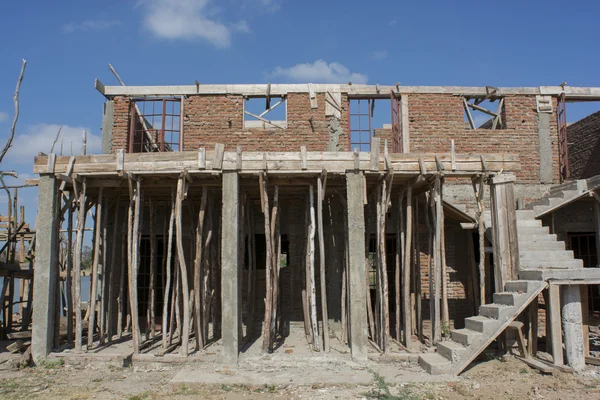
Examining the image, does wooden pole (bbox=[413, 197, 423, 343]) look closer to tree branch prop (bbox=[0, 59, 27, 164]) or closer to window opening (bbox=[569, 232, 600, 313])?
window opening (bbox=[569, 232, 600, 313])

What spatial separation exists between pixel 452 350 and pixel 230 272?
4.00 metres

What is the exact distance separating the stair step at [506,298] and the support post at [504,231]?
286mm

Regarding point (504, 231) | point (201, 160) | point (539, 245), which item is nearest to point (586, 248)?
point (539, 245)

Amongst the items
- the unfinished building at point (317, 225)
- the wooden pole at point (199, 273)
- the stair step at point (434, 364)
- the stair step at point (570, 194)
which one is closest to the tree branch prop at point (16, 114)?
the unfinished building at point (317, 225)

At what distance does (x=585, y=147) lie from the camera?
46.7 ft

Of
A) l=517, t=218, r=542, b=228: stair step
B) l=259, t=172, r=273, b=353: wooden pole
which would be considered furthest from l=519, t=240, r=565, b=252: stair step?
l=259, t=172, r=273, b=353: wooden pole

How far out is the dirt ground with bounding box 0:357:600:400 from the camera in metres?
6.75

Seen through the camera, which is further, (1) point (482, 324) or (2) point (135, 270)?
(2) point (135, 270)

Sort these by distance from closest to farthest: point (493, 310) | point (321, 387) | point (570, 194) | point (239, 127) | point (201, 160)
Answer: point (321, 387)
point (493, 310)
point (201, 160)
point (570, 194)
point (239, 127)

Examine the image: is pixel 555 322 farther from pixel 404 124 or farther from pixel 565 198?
pixel 404 124

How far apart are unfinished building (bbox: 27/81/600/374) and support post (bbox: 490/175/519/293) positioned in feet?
0.09

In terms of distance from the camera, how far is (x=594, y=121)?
1400cm

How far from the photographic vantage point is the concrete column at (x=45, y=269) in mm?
8438

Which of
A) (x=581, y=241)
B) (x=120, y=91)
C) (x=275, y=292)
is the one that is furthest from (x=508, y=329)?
(x=120, y=91)
